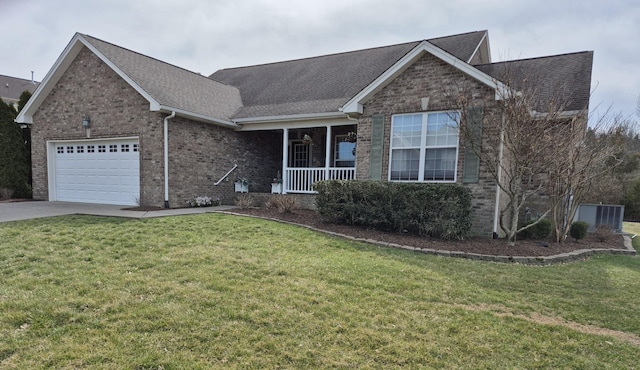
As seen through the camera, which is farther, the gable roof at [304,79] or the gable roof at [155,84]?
the gable roof at [155,84]

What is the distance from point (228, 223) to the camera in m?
8.26

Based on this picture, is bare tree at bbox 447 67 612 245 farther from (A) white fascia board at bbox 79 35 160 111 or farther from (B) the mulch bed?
(A) white fascia board at bbox 79 35 160 111

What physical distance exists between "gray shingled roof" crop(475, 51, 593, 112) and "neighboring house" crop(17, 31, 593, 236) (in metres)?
0.07

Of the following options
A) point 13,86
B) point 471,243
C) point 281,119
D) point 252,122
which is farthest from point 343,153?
point 13,86

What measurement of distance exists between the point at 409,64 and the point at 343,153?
536 centimetres

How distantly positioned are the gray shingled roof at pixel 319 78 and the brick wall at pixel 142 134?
80.5 inches

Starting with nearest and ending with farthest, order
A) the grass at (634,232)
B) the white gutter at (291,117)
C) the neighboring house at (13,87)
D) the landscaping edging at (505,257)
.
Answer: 1. the landscaping edging at (505,257)
2. the grass at (634,232)
3. the white gutter at (291,117)
4. the neighboring house at (13,87)

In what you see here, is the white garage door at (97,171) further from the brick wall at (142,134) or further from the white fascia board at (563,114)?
the white fascia board at (563,114)

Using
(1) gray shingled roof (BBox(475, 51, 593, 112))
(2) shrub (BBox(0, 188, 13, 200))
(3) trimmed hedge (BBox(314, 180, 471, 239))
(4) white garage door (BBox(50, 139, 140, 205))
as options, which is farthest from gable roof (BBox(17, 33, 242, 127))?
(1) gray shingled roof (BBox(475, 51, 593, 112))

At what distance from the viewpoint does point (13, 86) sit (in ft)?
120

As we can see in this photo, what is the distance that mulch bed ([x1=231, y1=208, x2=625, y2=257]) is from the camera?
7215 mm

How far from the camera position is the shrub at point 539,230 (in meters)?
8.95

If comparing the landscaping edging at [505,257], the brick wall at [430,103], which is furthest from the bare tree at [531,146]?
the landscaping edging at [505,257]

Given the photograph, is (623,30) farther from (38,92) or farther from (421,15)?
(38,92)
